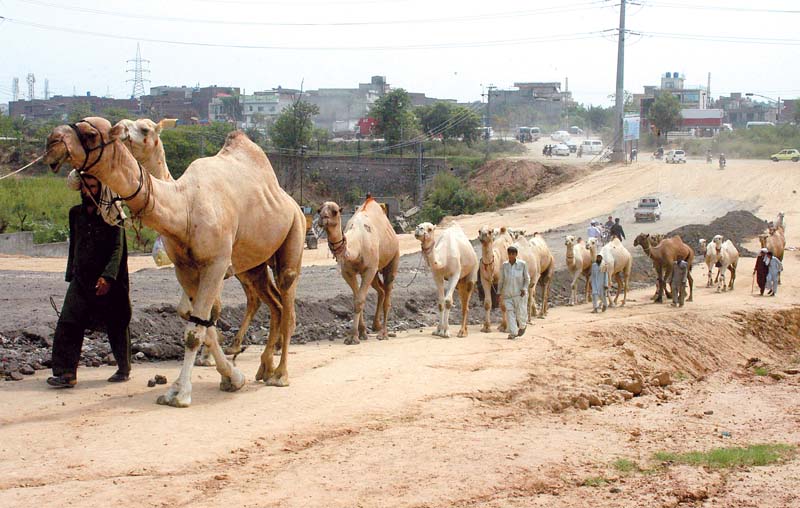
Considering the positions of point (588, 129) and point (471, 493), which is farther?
point (588, 129)

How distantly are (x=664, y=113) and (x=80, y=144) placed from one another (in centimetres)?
7667

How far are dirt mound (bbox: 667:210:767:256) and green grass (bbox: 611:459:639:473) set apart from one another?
22.0m

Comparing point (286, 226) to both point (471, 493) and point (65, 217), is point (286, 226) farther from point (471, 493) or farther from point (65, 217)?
point (65, 217)

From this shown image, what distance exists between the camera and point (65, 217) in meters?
38.3

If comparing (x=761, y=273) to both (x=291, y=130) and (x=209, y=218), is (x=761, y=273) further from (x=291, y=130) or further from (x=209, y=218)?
(x=291, y=130)

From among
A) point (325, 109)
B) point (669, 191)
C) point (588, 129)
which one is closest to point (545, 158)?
point (669, 191)

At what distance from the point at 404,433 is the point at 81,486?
3.10 metres

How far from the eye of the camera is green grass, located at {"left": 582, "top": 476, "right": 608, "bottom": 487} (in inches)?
319

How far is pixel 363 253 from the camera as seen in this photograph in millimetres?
15117

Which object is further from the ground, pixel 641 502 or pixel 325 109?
pixel 325 109

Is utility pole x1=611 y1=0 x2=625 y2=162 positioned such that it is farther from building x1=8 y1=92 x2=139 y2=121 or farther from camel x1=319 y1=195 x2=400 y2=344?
camel x1=319 y1=195 x2=400 y2=344

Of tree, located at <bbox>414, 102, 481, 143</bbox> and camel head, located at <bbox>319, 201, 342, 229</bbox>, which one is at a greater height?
tree, located at <bbox>414, 102, 481, 143</bbox>

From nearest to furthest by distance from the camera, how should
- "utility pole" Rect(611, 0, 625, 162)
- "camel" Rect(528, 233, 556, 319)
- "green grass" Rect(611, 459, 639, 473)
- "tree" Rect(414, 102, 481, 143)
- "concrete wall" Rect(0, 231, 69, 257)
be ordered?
"green grass" Rect(611, 459, 639, 473)
"camel" Rect(528, 233, 556, 319)
"concrete wall" Rect(0, 231, 69, 257)
"utility pole" Rect(611, 0, 625, 162)
"tree" Rect(414, 102, 481, 143)

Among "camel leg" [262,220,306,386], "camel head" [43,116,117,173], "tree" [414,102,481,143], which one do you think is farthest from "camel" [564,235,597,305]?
"tree" [414,102,481,143]
